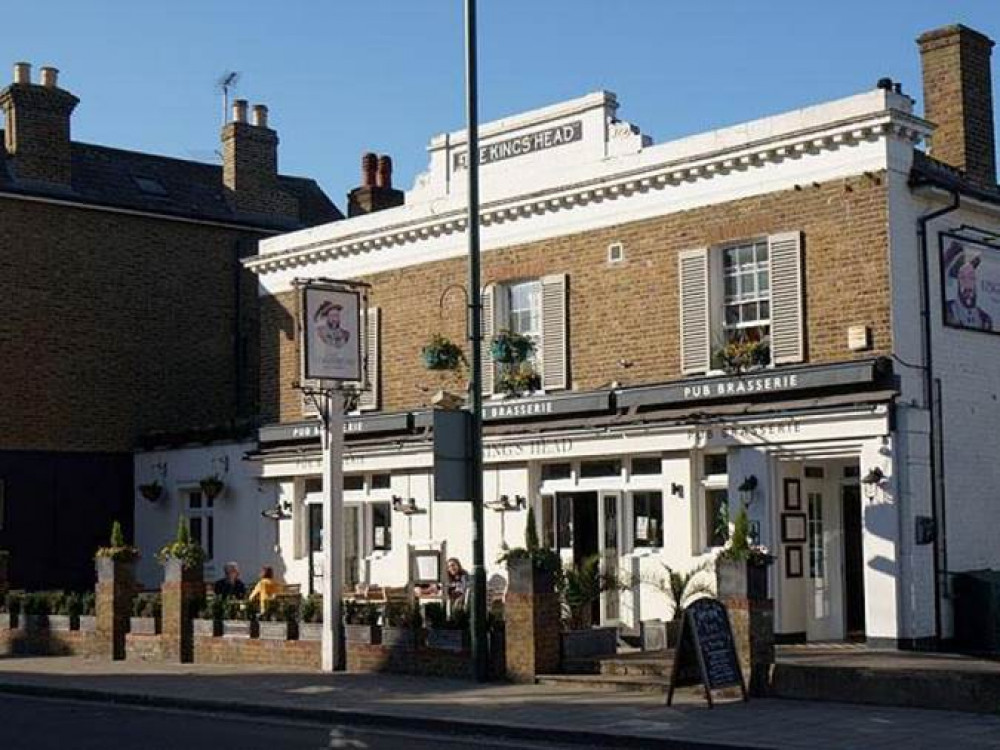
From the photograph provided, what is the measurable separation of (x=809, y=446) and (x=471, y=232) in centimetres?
546

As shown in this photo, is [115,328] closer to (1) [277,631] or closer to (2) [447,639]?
(1) [277,631]

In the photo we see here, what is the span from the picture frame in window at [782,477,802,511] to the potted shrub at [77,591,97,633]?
1078 cm

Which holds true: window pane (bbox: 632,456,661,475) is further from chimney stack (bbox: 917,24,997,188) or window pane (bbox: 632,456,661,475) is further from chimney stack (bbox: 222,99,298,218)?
chimney stack (bbox: 222,99,298,218)

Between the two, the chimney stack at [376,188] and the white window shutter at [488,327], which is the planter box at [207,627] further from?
the chimney stack at [376,188]

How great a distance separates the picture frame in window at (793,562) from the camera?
21.3 metres

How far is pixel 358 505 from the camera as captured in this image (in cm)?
2781

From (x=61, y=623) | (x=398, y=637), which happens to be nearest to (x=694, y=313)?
(x=398, y=637)

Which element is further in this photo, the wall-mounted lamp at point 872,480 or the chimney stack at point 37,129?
the chimney stack at point 37,129

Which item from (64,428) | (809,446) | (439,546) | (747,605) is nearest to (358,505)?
(439,546)

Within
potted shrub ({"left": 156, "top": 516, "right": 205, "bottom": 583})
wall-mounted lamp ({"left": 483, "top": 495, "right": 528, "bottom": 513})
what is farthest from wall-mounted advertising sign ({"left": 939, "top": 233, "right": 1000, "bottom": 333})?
potted shrub ({"left": 156, "top": 516, "right": 205, "bottom": 583})

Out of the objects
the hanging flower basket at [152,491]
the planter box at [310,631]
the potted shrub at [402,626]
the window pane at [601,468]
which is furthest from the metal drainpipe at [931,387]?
the hanging flower basket at [152,491]

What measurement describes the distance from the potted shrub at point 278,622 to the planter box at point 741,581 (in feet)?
22.5

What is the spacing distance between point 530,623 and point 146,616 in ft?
25.6

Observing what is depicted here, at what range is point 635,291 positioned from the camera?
23.3 meters
